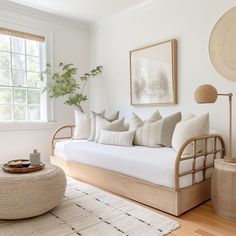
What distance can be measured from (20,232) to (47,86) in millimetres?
2730

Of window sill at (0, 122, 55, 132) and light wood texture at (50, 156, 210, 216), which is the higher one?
window sill at (0, 122, 55, 132)

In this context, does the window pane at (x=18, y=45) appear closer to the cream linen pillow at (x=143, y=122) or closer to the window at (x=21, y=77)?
the window at (x=21, y=77)

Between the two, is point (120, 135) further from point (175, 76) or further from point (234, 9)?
point (234, 9)

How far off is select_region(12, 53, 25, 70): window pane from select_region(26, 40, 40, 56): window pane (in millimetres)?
158

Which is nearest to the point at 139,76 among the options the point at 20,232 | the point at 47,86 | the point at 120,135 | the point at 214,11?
the point at 120,135

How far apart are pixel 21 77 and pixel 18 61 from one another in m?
0.26

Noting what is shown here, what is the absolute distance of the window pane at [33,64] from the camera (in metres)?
3.88

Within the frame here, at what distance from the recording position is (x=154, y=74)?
3449 mm

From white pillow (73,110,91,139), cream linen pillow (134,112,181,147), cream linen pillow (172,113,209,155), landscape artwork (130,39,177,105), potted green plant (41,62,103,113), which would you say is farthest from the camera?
potted green plant (41,62,103,113)

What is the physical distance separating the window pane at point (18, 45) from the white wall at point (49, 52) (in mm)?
201

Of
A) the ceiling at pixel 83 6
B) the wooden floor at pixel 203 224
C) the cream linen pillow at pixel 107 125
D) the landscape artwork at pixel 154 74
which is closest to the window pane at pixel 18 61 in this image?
the ceiling at pixel 83 6

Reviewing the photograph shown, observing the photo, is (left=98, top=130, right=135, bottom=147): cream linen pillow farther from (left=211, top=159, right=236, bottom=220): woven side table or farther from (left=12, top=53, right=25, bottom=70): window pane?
(left=12, top=53, right=25, bottom=70): window pane

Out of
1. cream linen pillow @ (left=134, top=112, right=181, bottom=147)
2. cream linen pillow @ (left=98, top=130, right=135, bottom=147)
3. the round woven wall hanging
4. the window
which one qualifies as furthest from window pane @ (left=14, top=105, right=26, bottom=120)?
the round woven wall hanging

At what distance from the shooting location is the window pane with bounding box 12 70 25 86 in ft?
12.2
